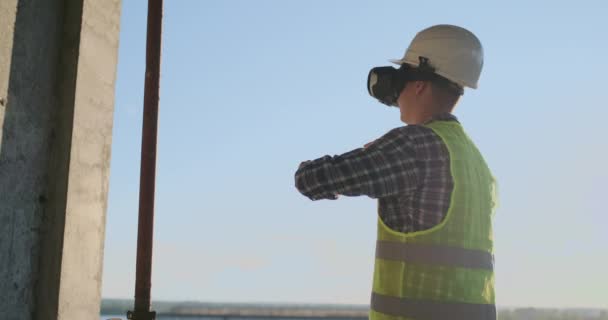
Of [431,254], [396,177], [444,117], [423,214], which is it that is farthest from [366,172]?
[444,117]

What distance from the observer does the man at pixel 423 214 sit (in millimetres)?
2129

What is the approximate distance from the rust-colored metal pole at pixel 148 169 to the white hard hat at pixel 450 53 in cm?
116

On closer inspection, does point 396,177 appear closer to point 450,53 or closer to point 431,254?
point 431,254

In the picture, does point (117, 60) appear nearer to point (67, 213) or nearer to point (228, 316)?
point (67, 213)

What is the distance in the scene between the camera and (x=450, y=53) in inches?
99.6

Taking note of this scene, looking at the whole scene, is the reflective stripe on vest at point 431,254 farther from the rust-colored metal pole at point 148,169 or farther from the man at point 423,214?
the rust-colored metal pole at point 148,169

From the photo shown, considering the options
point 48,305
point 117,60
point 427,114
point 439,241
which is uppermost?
point 117,60

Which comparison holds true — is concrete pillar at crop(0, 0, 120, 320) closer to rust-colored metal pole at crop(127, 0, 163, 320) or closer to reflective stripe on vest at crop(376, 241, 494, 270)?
rust-colored metal pole at crop(127, 0, 163, 320)

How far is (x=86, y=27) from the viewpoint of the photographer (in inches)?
99.8

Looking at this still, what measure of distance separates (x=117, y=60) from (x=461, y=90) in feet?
4.88

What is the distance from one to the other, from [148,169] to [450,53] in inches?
57.1

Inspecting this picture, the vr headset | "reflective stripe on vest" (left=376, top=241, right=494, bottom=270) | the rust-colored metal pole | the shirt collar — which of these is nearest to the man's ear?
the vr headset

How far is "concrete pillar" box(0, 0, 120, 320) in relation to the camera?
2201mm

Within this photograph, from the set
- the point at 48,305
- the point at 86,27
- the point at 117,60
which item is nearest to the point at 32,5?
the point at 86,27
